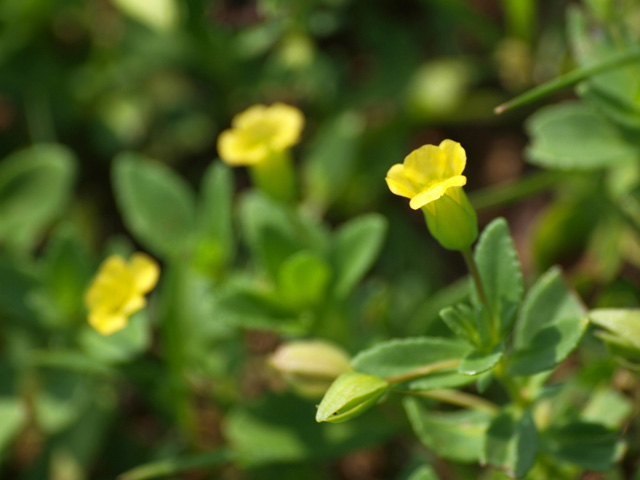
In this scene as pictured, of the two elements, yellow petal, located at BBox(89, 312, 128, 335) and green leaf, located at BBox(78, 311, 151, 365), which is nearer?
yellow petal, located at BBox(89, 312, 128, 335)

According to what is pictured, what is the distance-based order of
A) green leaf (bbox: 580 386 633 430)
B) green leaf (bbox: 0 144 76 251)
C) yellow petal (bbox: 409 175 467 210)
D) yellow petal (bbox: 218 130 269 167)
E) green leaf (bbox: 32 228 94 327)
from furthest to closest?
green leaf (bbox: 0 144 76 251)
green leaf (bbox: 32 228 94 327)
yellow petal (bbox: 218 130 269 167)
green leaf (bbox: 580 386 633 430)
yellow petal (bbox: 409 175 467 210)

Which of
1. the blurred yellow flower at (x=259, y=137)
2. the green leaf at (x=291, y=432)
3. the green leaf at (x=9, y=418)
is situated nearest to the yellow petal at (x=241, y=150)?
the blurred yellow flower at (x=259, y=137)

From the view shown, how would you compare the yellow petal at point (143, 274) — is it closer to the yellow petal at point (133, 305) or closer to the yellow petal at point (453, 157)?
the yellow petal at point (133, 305)

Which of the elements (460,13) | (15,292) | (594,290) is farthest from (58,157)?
(594,290)

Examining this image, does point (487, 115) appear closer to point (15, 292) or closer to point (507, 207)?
point (507, 207)

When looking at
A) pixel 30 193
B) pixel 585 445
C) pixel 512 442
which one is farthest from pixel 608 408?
pixel 30 193

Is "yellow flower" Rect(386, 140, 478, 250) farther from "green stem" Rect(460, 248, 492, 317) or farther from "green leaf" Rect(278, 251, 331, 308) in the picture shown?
"green leaf" Rect(278, 251, 331, 308)

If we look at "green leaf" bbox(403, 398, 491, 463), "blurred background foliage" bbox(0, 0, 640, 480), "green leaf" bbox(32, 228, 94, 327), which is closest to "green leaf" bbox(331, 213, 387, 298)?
"blurred background foliage" bbox(0, 0, 640, 480)
